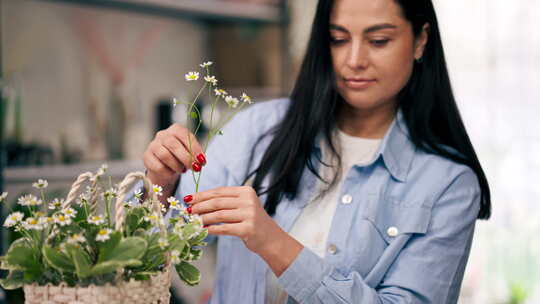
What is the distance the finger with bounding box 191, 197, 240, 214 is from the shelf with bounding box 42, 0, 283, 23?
1534mm

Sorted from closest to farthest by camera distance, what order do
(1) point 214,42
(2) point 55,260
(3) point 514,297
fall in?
(2) point 55,260 < (3) point 514,297 < (1) point 214,42

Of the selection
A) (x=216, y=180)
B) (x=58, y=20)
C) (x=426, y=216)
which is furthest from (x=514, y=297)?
(x=58, y=20)

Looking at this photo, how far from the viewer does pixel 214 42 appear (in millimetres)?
2990

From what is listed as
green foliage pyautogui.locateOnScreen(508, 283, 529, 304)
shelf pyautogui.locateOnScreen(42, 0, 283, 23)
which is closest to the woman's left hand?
shelf pyautogui.locateOnScreen(42, 0, 283, 23)

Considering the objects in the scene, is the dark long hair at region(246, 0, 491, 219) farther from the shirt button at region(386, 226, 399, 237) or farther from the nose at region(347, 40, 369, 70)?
the shirt button at region(386, 226, 399, 237)

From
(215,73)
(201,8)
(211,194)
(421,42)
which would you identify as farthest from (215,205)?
(215,73)

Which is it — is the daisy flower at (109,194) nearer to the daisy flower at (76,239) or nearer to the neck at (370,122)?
the daisy flower at (76,239)

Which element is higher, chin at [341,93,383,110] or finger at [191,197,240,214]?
chin at [341,93,383,110]

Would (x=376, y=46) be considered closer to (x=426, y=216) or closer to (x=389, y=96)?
(x=389, y=96)

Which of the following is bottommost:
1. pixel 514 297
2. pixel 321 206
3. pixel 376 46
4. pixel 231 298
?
pixel 514 297

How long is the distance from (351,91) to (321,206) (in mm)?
267

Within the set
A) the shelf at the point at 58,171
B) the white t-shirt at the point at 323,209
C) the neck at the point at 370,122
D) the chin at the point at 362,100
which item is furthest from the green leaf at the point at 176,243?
the shelf at the point at 58,171

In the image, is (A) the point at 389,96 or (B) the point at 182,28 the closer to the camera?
(A) the point at 389,96

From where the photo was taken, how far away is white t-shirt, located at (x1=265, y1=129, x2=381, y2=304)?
4.19ft
